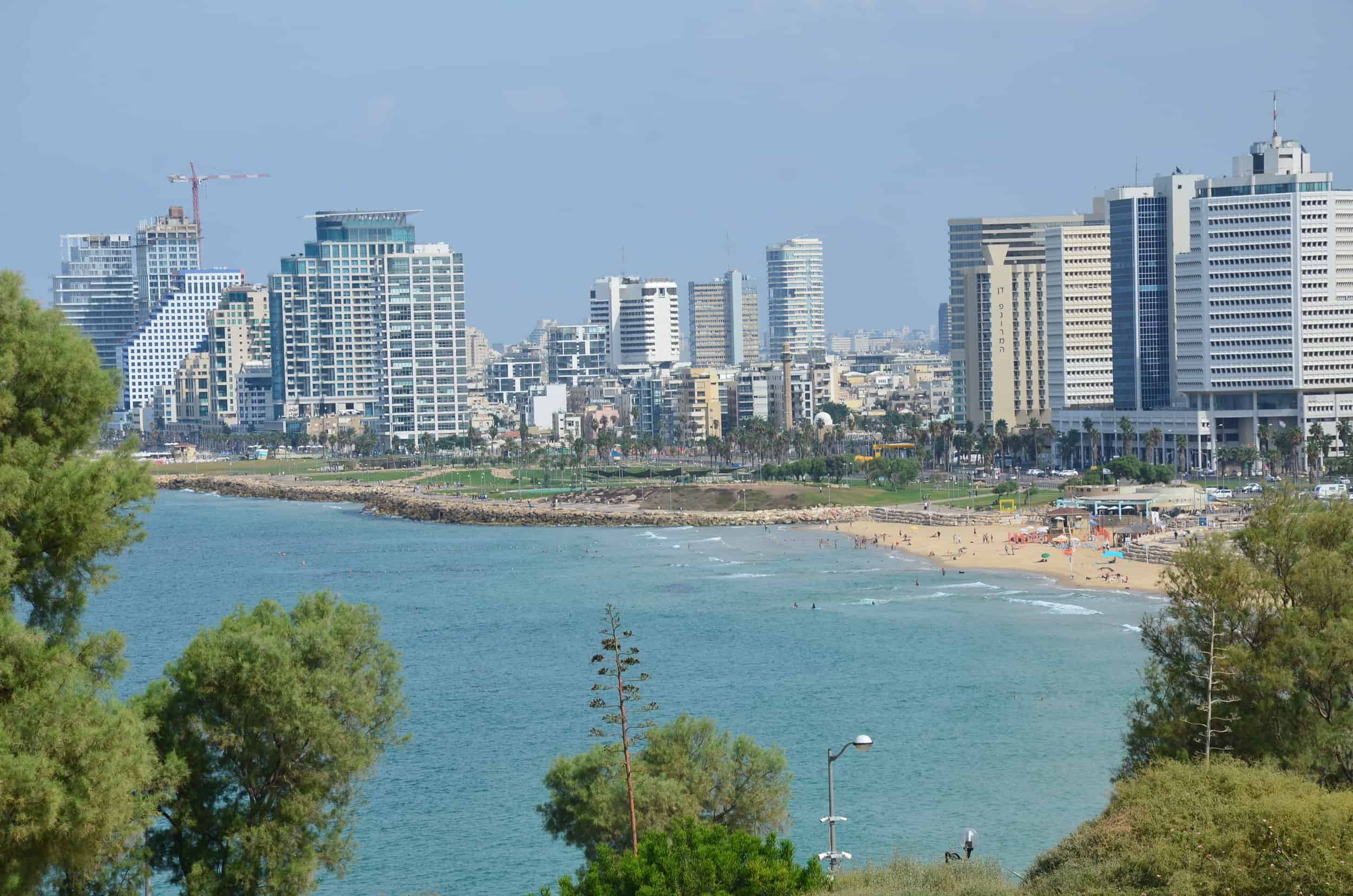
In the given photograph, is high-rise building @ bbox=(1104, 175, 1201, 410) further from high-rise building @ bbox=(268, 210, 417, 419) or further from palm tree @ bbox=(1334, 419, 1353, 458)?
high-rise building @ bbox=(268, 210, 417, 419)

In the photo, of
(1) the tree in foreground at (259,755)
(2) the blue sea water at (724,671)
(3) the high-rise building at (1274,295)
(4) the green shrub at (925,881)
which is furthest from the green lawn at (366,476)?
(4) the green shrub at (925,881)

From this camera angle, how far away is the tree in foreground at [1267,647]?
23.5 metres

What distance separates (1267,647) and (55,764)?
16893 millimetres

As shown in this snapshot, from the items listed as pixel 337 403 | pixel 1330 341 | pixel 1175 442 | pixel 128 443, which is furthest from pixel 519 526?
pixel 128 443

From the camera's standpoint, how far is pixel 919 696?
47.9 m

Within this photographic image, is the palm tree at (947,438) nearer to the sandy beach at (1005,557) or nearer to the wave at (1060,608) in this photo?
the sandy beach at (1005,557)

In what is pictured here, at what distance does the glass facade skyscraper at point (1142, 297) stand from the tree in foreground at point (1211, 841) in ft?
335

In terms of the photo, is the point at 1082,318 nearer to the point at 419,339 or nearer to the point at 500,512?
the point at 500,512

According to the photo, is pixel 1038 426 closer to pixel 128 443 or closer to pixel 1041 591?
pixel 1041 591

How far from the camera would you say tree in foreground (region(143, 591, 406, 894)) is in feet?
66.2

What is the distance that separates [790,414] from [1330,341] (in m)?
75.4

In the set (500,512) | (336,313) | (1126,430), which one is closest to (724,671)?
(500,512)

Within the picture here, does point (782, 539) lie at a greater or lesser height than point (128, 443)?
lesser

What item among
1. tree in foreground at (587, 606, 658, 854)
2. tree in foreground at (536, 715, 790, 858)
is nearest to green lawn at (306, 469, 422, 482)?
tree in foreground at (587, 606, 658, 854)
